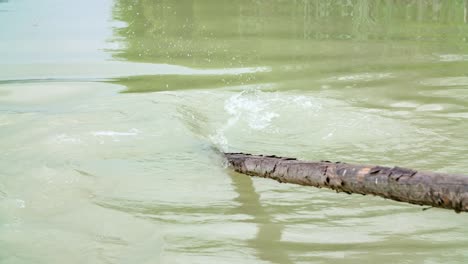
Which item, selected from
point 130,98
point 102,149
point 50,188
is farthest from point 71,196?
point 130,98

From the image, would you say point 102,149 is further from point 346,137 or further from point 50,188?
point 346,137

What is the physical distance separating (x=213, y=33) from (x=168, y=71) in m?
1.70

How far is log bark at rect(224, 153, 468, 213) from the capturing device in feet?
5.80

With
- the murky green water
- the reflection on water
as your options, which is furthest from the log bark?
the reflection on water

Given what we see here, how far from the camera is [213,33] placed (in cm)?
725

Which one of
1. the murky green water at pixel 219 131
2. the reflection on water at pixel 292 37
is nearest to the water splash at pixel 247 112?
the murky green water at pixel 219 131

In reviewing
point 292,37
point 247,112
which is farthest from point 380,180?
point 292,37

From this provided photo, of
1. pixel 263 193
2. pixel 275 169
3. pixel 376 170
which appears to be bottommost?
pixel 263 193

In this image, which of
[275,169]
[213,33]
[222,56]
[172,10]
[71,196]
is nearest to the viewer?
[275,169]

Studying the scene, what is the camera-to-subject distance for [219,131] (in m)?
3.92

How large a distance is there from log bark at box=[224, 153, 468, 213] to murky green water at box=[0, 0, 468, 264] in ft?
0.81

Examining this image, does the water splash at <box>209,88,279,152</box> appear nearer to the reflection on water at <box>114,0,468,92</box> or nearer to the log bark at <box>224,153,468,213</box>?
the reflection on water at <box>114,0,468,92</box>

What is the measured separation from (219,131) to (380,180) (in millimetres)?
2027

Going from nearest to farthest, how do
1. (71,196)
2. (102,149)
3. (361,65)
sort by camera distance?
(71,196) < (102,149) < (361,65)
